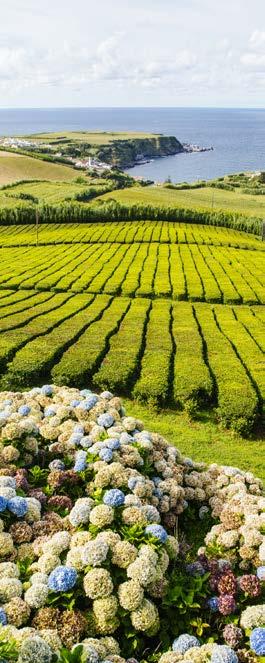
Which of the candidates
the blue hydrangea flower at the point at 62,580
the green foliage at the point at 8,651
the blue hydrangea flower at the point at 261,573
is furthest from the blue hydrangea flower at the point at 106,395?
the green foliage at the point at 8,651

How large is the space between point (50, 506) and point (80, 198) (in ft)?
290

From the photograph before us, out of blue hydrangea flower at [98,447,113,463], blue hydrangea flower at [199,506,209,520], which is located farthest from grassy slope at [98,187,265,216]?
blue hydrangea flower at [98,447,113,463]

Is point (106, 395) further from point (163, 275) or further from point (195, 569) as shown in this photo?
point (163, 275)

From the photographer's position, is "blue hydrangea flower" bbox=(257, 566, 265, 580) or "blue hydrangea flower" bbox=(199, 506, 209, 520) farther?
"blue hydrangea flower" bbox=(199, 506, 209, 520)

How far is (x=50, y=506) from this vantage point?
291 inches

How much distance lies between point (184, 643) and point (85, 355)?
548 inches

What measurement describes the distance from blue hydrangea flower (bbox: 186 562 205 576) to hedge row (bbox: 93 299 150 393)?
10.8 meters

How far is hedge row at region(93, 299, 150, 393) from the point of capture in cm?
1755

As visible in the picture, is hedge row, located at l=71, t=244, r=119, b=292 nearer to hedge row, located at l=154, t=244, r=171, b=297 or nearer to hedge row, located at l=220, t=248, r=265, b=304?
hedge row, located at l=154, t=244, r=171, b=297

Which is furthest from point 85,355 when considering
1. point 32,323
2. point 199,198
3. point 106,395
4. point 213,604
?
point 199,198

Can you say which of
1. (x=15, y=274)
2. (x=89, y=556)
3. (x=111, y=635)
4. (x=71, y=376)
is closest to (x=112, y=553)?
(x=89, y=556)

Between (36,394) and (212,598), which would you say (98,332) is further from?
(212,598)

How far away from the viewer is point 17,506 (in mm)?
6656

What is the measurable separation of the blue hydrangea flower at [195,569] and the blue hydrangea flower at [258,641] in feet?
4.31
